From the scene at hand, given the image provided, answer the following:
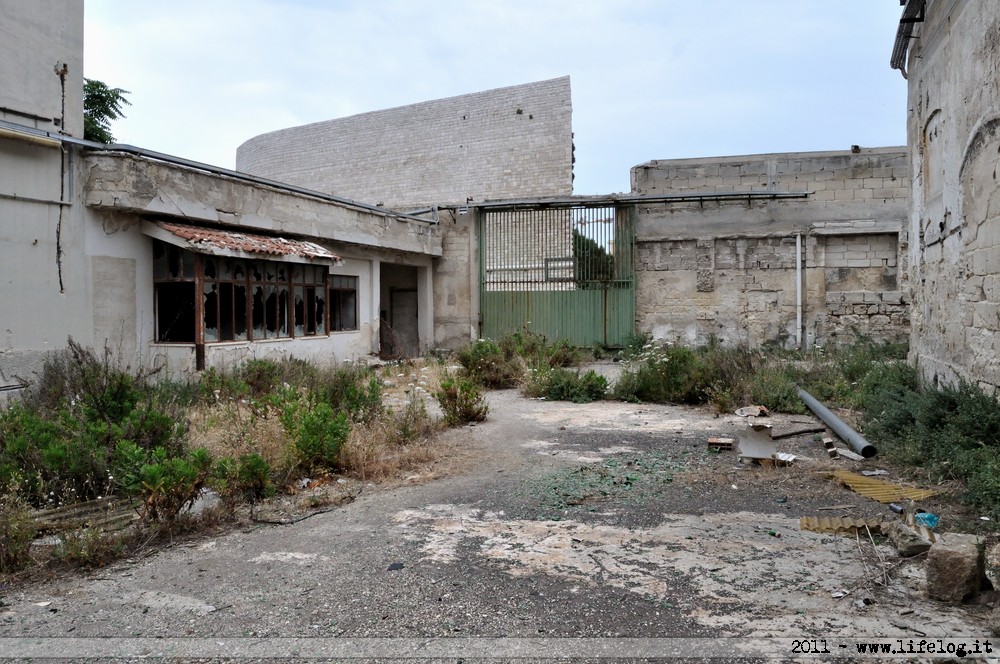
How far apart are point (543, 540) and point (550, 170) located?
18278mm

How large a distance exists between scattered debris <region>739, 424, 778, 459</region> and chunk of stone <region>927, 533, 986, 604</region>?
283 centimetres

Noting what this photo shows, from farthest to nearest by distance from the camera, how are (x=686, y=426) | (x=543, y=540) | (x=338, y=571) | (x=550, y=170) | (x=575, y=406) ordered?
(x=550, y=170), (x=575, y=406), (x=686, y=426), (x=543, y=540), (x=338, y=571)

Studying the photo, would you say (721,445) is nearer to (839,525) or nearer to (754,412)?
(754,412)

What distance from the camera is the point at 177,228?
9.41 meters

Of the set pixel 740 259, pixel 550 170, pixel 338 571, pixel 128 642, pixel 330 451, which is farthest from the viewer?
pixel 550 170

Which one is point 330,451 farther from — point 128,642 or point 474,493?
point 128,642

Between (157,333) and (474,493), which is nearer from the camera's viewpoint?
(474,493)

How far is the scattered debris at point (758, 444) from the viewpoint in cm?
572

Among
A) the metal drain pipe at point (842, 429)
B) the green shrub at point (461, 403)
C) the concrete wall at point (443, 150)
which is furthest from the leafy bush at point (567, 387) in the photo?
the concrete wall at point (443, 150)

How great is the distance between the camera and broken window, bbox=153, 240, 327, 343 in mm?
9789

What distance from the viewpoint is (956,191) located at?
6652 mm

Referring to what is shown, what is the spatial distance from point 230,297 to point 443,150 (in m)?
13.9

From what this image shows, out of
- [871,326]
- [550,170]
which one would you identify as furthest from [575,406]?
[550,170]

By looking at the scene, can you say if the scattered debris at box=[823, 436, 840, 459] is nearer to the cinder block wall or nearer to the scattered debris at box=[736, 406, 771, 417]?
Answer: the scattered debris at box=[736, 406, 771, 417]
